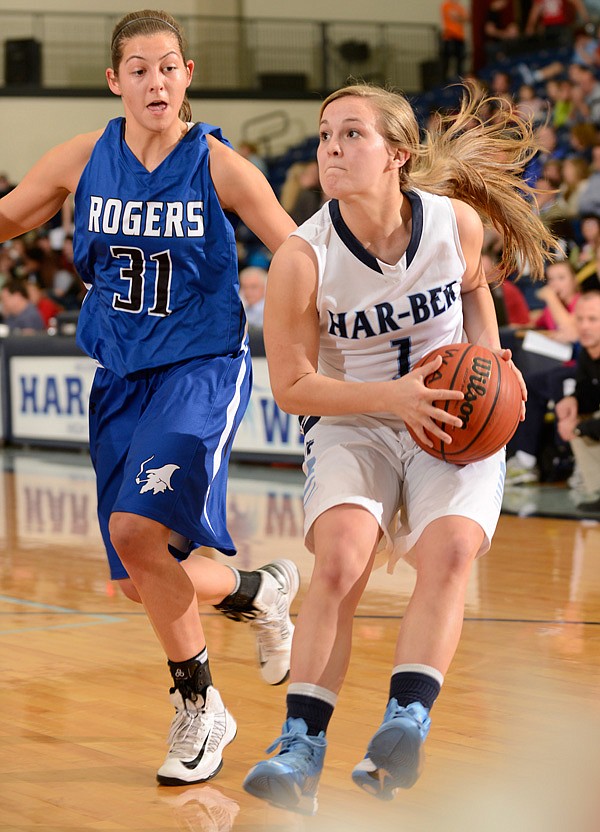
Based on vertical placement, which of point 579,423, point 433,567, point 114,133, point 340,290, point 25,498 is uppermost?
point 114,133

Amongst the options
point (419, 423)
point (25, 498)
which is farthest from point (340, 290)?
point (25, 498)

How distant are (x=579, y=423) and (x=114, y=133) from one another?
4852 millimetres

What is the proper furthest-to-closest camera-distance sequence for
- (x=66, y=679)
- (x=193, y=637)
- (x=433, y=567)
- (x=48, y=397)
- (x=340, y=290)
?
(x=48, y=397)
(x=66, y=679)
(x=193, y=637)
(x=340, y=290)
(x=433, y=567)

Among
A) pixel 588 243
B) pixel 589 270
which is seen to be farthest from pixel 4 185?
pixel 589 270

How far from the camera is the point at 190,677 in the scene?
11.2 ft

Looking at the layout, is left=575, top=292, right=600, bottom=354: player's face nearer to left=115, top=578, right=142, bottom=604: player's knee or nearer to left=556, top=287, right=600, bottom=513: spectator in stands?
left=556, top=287, right=600, bottom=513: spectator in stands

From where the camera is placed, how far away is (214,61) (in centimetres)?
1970

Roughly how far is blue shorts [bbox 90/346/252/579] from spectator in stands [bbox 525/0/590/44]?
14.4m

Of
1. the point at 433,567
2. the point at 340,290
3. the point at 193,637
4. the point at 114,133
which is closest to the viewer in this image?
the point at 433,567

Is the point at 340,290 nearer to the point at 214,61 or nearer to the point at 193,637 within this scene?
the point at 193,637

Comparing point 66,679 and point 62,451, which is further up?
point 66,679

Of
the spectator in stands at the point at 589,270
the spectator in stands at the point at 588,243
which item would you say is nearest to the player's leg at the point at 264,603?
the spectator in stands at the point at 589,270

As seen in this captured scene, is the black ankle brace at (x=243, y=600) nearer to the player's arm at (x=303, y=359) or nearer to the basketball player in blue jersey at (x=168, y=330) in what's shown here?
the basketball player in blue jersey at (x=168, y=330)

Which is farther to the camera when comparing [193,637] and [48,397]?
[48,397]
